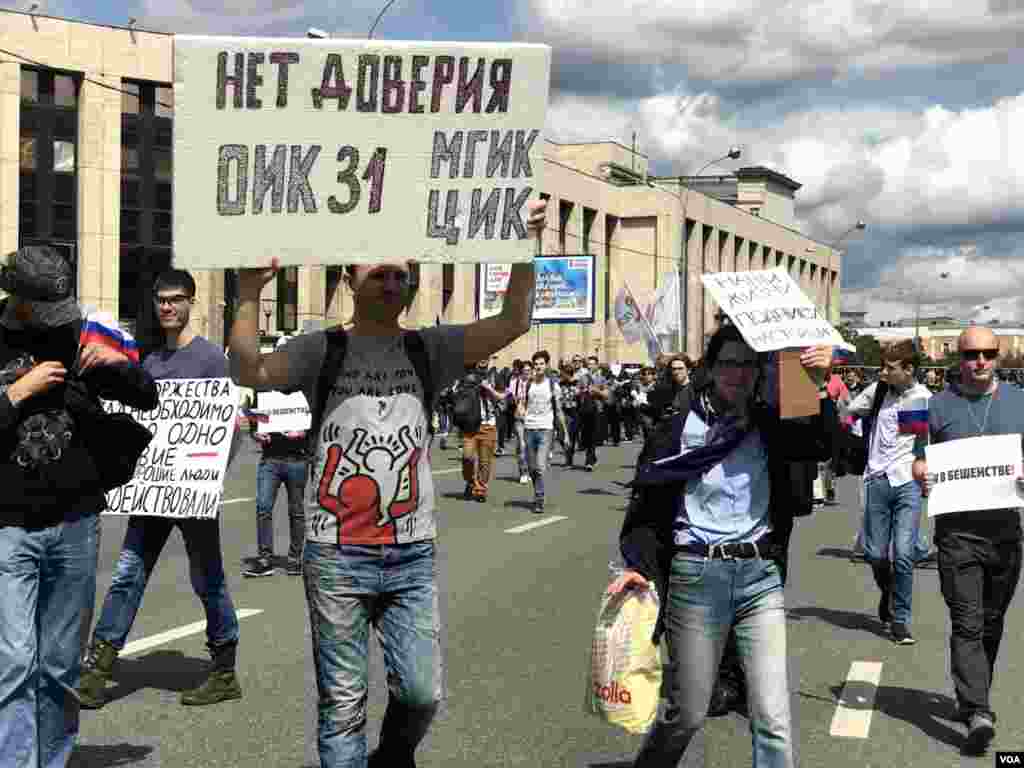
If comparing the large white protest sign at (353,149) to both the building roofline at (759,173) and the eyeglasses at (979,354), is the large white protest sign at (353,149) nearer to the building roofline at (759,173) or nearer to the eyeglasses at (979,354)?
the eyeglasses at (979,354)

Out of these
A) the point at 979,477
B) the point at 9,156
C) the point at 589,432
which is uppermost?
the point at 9,156

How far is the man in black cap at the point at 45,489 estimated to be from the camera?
184 inches

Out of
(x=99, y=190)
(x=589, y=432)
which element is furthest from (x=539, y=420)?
(x=99, y=190)

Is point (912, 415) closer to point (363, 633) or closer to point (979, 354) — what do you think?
point (979, 354)

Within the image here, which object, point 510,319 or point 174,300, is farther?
point 174,300

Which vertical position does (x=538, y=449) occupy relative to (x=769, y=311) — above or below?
below

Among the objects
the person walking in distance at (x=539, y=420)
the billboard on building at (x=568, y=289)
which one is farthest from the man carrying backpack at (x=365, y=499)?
the billboard on building at (x=568, y=289)

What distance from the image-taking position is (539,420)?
736 inches

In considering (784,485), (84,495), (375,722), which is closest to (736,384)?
(784,485)

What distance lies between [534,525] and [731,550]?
427 inches

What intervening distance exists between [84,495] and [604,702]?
182cm

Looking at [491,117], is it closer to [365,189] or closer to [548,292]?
[365,189]

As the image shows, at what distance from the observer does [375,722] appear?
21.7 feet

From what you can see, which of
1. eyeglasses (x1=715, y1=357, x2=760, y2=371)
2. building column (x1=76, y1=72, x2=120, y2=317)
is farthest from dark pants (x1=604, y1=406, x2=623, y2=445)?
eyeglasses (x1=715, y1=357, x2=760, y2=371)
